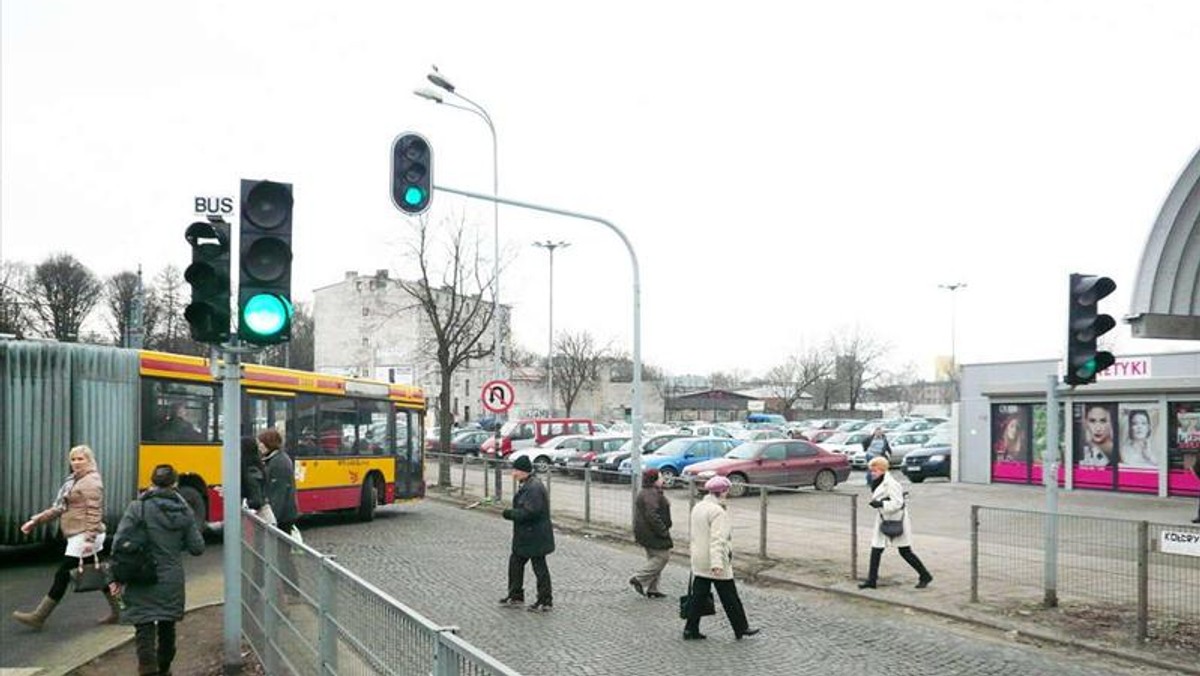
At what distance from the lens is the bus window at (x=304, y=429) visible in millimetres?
17922

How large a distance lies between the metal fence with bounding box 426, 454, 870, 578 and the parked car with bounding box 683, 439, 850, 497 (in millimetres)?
3388

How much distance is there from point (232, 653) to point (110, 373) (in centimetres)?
813

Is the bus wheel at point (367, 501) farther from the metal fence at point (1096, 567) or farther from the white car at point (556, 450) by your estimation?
the white car at point (556, 450)

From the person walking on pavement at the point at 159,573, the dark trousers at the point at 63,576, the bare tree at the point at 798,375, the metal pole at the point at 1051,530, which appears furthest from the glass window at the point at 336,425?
the bare tree at the point at 798,375

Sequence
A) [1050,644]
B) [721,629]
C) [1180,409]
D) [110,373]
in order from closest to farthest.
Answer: [1050,644] < [721,629] < [110,373] < [1180,409]

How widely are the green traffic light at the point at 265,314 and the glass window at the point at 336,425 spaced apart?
36.8 feet

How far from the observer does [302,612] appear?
252 inches

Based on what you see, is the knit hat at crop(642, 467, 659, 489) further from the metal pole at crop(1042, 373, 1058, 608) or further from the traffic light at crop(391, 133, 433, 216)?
the traffic light at crop(391, 133, 433, 216)

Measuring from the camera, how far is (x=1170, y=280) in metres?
11.7

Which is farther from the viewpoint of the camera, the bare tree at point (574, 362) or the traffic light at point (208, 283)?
the bare tree at point (574, 362)

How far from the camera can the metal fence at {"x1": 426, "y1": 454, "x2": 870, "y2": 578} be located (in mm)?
14070

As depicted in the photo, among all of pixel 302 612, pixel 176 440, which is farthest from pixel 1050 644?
pixel 176 440

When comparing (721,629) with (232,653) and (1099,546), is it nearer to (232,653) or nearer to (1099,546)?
(1099,546)

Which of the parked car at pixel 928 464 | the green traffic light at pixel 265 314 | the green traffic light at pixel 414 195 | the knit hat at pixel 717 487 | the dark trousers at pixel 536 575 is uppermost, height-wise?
the green traffic light at pixel 414 195
